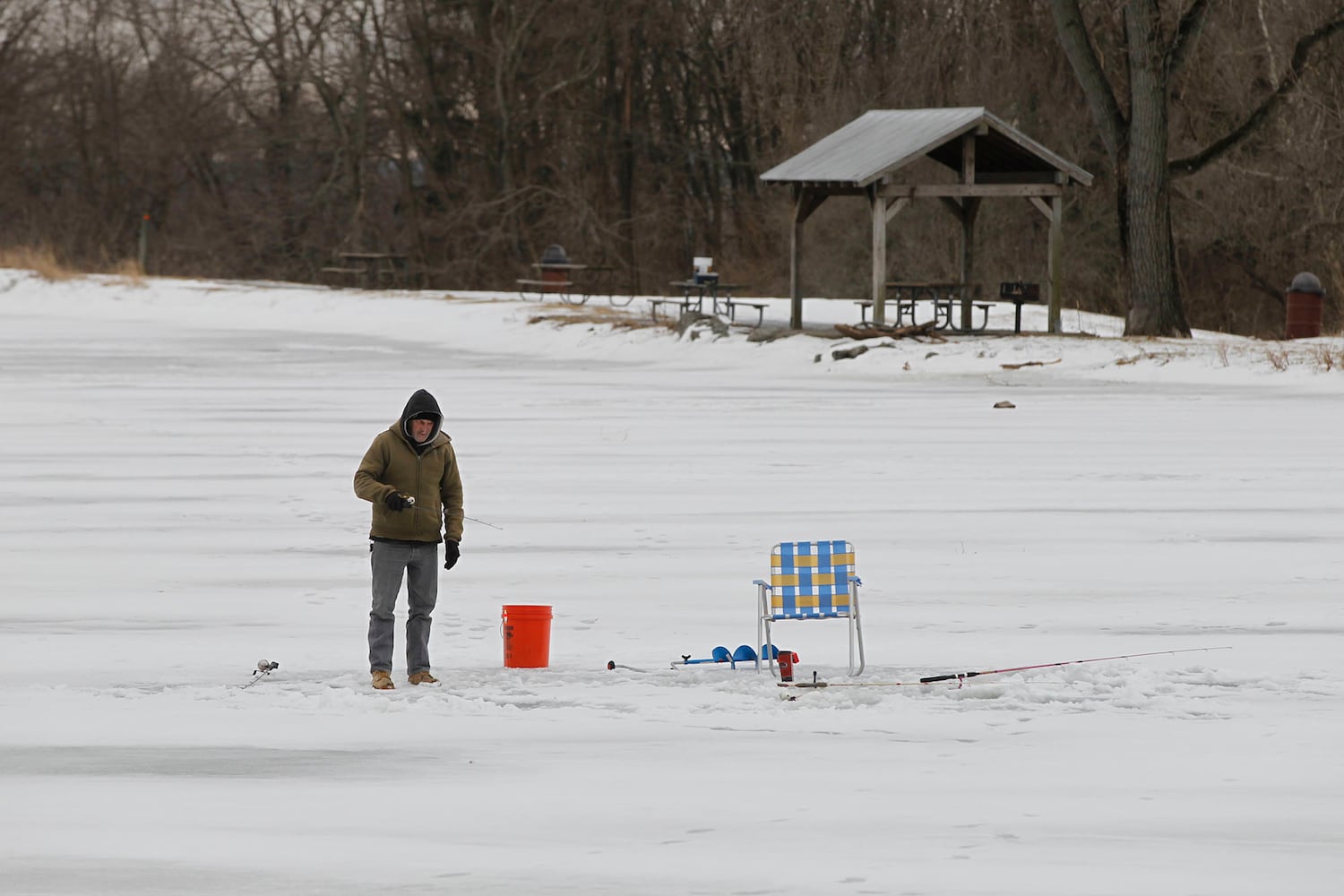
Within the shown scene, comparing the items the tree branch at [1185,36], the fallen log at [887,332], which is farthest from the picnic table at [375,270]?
the tree branch at [1185,36]

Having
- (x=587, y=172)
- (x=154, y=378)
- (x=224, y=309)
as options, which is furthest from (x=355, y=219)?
(x=154, y=378)

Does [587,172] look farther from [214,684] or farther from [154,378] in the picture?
[214,684]

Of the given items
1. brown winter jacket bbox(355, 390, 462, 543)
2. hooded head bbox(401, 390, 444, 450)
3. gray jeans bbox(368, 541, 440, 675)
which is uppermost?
hooded head bbox(401, 390, 444, 450)

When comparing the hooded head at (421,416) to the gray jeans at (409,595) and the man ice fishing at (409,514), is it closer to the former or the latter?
the man ice fishing at (409,514)

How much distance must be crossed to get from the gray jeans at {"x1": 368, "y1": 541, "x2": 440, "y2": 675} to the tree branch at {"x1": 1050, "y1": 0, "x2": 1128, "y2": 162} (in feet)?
82.2

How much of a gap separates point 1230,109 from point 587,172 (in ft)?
60.6

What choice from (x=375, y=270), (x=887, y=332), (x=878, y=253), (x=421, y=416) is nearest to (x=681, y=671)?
(x=421, y=416)

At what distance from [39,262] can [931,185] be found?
79.5ft

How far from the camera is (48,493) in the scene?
13.8 meters

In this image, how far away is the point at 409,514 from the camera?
748 cm

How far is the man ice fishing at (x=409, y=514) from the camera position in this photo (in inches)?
294

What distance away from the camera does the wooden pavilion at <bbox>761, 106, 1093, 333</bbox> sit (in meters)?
28.9

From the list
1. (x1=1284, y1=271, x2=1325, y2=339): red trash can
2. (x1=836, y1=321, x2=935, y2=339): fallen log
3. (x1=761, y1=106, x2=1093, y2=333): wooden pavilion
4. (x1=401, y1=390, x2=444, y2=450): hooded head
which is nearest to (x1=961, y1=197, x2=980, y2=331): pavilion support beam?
(x1=761, y1=106, x2=1093, y2=333): wooden pavilion

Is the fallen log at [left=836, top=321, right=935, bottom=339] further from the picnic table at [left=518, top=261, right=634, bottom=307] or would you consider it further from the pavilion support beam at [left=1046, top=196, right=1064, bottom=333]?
the picnic table at [left=518, top=261, right=634, bottom=307]
